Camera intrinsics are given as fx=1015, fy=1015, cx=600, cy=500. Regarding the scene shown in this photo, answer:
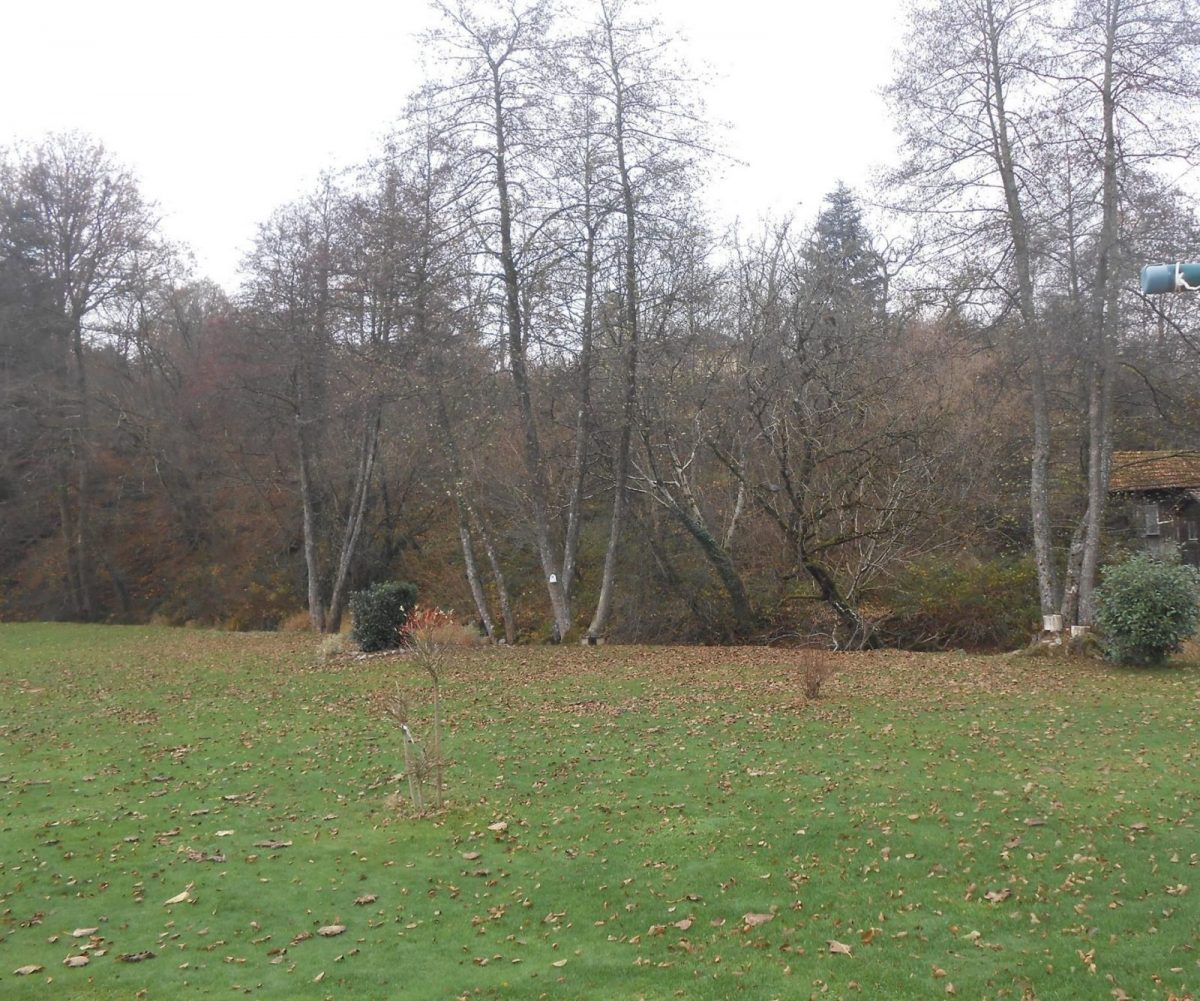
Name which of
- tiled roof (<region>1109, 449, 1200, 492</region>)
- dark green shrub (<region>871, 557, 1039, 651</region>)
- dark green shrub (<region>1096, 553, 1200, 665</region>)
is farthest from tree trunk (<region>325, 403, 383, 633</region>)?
tiled roof (<region>1109, 449, 1200, 492</region>)

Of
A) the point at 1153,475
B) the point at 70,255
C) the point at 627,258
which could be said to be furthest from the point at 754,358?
the point at 70,255

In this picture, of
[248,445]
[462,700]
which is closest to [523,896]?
[462,700]

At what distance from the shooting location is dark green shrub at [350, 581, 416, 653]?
1828 cm

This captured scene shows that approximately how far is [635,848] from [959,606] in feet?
48.6

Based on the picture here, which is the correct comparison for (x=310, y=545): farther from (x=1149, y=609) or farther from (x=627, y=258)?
(x=1149, y=609)

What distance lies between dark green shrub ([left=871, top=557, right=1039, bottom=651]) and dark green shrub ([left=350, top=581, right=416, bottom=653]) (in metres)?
9.08

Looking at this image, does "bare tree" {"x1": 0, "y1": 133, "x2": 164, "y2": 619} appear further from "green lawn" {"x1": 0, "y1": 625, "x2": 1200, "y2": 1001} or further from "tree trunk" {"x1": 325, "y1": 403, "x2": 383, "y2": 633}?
"green lawn" {"x1": 0, "y1": 625, "x2": 1200, "y2": 1001}

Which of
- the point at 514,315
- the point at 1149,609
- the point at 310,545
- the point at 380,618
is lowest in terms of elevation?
the point at 380,618

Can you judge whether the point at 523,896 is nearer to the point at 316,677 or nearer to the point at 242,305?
the point at 316,677

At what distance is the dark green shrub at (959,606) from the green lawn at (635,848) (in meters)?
7.37

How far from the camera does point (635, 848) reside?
22.9 ft

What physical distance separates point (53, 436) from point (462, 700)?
79.0ft

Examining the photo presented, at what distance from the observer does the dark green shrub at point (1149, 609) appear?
13.0 m

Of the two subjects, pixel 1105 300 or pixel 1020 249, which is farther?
pixel 1020 249
